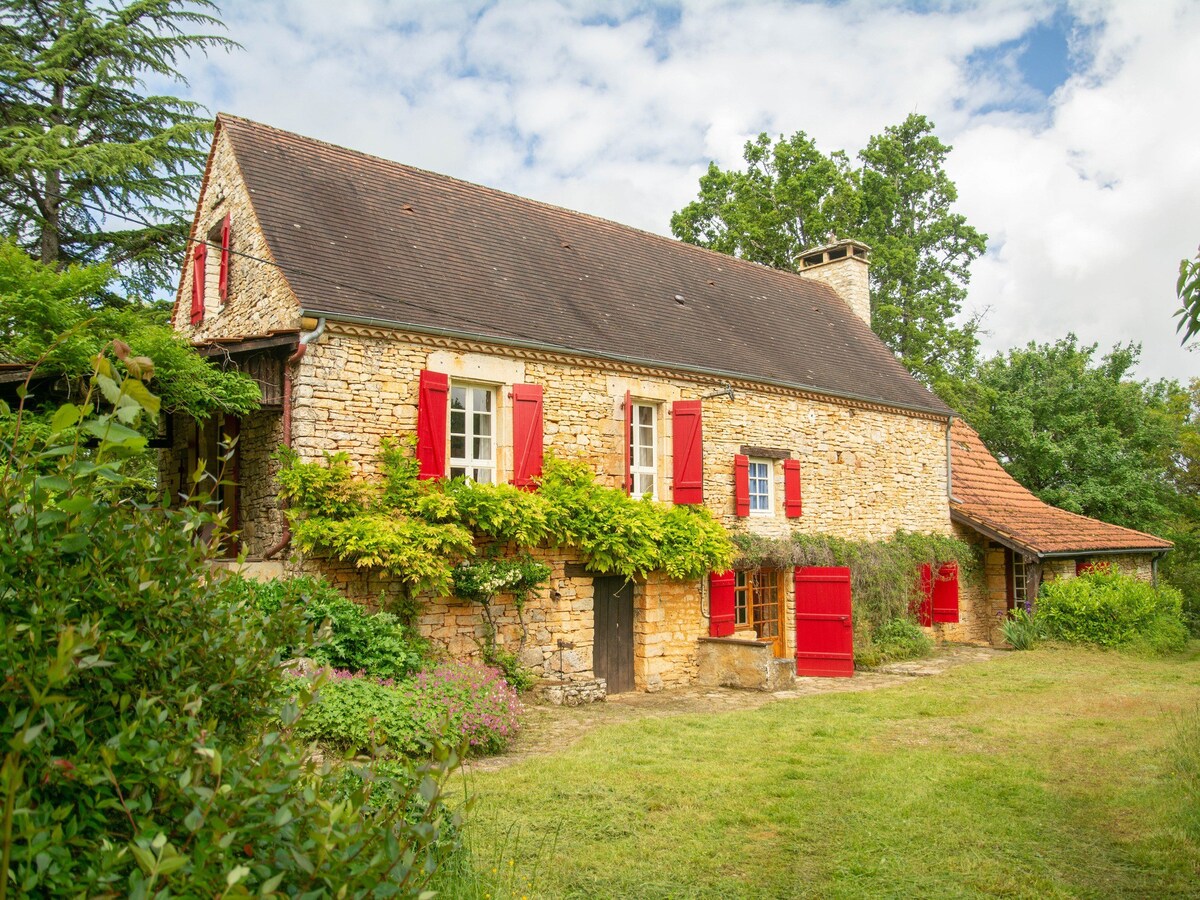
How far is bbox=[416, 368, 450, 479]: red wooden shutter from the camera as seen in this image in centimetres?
1003

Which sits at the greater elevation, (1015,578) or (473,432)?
(473,432)

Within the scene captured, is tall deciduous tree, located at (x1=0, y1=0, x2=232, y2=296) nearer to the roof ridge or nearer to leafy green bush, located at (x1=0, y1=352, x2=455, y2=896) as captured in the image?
the roof ridge

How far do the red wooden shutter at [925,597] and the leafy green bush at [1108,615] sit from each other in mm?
1946

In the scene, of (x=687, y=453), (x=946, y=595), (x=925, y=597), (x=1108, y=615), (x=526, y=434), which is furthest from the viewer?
(x=946, y=595)

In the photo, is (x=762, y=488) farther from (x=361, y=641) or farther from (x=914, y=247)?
(x=914, y=247)

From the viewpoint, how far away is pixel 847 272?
2078cm

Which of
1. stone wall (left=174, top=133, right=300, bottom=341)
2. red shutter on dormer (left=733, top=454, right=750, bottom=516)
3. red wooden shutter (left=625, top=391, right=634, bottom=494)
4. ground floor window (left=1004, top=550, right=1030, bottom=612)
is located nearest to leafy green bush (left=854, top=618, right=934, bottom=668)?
red shutter on dormer (left=733, top=454, right=750, bottom=516)

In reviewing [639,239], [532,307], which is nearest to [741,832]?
[532,307]

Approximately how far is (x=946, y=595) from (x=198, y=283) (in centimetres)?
1461

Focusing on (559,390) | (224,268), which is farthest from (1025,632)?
(224,268)

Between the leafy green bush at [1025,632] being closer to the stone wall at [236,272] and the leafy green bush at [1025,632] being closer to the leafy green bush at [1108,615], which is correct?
the leafy green bush at [1108,615]

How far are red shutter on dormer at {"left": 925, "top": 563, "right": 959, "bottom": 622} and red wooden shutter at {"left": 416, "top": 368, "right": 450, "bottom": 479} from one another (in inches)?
448

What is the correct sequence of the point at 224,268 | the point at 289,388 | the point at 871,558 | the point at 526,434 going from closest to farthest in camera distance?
the point at 289,388, the point at 526,434, the point at 224,268, the point at 871,558

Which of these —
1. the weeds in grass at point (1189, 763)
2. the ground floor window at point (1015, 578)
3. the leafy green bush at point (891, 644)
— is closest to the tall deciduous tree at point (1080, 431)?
the ground floor window at point (1015, 578)
